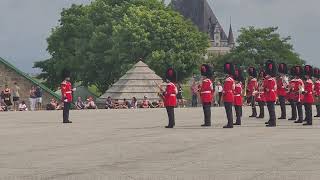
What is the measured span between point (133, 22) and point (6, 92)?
32.1m

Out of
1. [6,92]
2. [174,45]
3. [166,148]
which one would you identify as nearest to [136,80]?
[6,92]

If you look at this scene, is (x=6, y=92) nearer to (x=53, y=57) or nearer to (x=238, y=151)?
(x=238, y=151)

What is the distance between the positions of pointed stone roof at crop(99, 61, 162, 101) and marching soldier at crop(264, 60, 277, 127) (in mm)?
23687

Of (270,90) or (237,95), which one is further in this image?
(237,95)

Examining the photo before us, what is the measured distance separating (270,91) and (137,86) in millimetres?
25203

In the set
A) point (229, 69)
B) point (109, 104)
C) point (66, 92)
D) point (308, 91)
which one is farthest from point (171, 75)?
point (109, 104)

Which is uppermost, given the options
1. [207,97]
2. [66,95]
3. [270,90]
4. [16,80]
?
[16,80]

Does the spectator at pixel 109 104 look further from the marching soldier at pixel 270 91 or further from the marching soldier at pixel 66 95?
the marching soldier at pixel 270 91

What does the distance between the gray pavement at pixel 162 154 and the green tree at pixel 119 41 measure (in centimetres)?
4836

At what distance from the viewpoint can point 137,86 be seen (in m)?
46.4

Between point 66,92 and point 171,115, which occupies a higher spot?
point 66,92

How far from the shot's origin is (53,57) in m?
79.8

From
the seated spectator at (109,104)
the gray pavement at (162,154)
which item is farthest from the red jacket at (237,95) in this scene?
the seated spectator at (109,104)

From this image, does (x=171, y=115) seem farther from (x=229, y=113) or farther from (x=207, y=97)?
(x=229, y=113)
